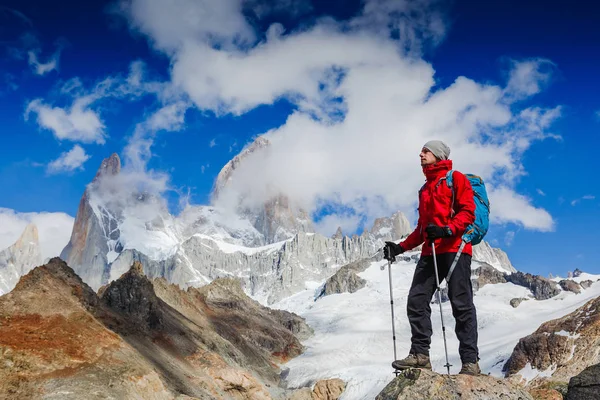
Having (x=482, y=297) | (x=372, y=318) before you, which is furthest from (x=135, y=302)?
(x=482, y=297)

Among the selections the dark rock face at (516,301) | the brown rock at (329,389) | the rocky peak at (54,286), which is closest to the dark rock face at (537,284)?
the dark rock face at (516,301)

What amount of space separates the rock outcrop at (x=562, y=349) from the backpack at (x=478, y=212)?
2170 centimetres

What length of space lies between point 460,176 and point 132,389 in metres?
26.0

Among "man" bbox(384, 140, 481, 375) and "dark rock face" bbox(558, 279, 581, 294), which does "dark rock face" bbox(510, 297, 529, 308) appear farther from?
"man" bbox(384, 140, 481, 375)

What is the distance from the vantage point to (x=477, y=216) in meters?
7.50

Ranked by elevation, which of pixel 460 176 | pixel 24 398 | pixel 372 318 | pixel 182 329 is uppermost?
pixel 372 318

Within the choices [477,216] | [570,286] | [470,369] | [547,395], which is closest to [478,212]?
[477,216]

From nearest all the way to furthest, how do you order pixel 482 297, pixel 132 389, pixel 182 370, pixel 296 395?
pixel 132 389 < pixel 182 370 < pixel 296 395 < pixel 482 297

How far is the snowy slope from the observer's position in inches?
2879

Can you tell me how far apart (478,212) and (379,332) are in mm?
129804

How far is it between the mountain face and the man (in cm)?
2262

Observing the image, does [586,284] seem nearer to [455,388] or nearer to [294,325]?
[294,325]

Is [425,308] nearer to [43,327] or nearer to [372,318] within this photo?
[43,327]

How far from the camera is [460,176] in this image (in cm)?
751
